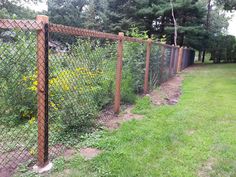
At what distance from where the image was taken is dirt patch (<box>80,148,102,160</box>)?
3250 mm

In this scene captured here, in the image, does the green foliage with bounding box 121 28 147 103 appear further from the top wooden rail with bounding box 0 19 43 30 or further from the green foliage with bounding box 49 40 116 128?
the top wooden rail with bounding box 0 19 43 30

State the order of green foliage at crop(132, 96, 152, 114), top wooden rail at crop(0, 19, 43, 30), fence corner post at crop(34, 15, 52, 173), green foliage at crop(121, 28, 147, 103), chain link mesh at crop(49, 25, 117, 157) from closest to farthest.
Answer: top wooden rail at crop(0, 19, 43, 30)
fence corner post at crop(34, 15, 52, 173)
chain link mesh at crop(49, 25, 117, 157)
green foliage at crop(132, 96, 152, 114)
green foliage at crop(121, 28, 147, 103)

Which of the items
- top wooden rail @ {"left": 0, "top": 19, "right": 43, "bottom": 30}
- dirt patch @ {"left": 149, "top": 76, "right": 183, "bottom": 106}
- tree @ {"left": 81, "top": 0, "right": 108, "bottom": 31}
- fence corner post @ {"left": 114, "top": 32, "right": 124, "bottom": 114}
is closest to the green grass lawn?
fence corner post @ {"left": 114, "top": 32, "right": 124, "bottom": 114}

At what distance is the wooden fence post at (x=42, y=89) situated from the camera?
2680 millimetres

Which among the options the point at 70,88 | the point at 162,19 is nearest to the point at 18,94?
the point at 70,88

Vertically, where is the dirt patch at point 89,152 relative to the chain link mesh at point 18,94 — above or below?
below

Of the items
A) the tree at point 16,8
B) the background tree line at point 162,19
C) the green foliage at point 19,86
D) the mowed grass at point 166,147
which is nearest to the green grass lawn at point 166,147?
the mowed grass at point 166,147

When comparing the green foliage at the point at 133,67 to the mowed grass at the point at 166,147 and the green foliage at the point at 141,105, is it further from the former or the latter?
the mowed grass at the point at 166,147

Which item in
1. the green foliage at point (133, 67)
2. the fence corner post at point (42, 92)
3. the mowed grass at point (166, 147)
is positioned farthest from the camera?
the green foliage at point (133, 67)

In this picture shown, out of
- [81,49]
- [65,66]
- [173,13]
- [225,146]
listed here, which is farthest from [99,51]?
[173,13]

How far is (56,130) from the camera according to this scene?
3758 millimetres

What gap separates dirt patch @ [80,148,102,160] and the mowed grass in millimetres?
77

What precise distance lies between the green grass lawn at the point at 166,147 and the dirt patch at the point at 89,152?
0.28ft

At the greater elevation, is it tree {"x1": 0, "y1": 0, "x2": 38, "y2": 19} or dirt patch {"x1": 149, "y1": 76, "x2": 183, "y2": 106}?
tree {"x1": 0, "y1": 0, "x2": 38, "y2": 19}
